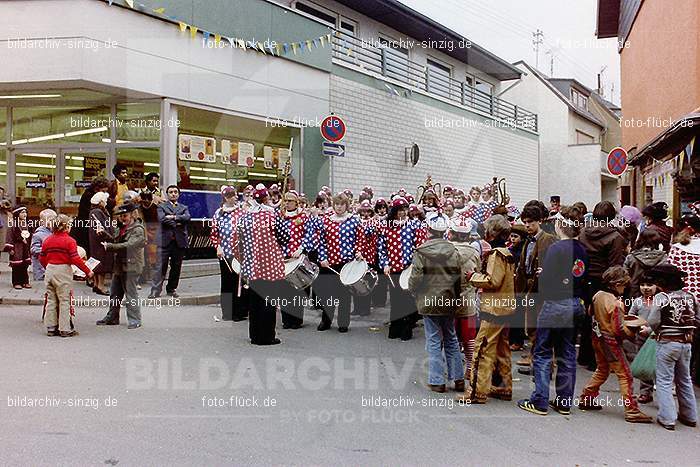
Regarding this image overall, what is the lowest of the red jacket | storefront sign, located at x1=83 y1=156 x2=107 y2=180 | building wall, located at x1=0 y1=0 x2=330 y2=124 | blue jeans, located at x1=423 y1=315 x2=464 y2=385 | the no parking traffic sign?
blue jeans, located at x1=423 y1=315 x2=464 y2=385

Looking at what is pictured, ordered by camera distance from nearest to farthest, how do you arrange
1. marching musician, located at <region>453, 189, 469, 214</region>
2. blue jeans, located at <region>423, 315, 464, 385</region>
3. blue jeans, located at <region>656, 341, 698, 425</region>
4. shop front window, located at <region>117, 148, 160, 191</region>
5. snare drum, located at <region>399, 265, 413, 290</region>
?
blue jeans, located at <region>656, 341, 698, 425</region>
blue jeans, located at <region>423, 315, 464, 385</region>
snare drum, located at <region>399, 265, 413, 290</region>
marching musician, located at <region>453, 189, 469, 214</region>
shop front window, located at <region>117, 148, 160, 191</region>

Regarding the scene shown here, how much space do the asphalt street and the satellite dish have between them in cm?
1508

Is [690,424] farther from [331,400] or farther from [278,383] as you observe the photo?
[278,383]

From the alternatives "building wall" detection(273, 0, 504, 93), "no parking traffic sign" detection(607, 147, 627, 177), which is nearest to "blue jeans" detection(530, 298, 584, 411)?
"no parking traffic sign" detection(607, 147, 627, 177)

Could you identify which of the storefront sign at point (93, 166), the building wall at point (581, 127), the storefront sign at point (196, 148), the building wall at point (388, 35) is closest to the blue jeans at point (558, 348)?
the storefront sign at point (196, 148)

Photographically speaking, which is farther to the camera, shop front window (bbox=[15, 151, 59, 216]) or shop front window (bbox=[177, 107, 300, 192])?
shop front window (bbox=[177, 107, 300, 192])

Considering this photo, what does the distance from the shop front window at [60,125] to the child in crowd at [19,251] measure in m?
3.05

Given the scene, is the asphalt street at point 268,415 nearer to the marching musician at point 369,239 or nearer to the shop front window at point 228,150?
the marching musician at point 369,239

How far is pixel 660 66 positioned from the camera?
1591 centimetres

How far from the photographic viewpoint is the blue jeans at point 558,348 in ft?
18.9

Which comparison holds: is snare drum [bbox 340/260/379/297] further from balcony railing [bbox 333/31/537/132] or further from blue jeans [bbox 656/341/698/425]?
balcony railing [bbox 333/31/537/132]

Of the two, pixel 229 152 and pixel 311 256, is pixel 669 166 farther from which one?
pixel 229 152

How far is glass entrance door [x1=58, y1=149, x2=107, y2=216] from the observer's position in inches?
565

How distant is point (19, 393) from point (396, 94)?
692 inches
